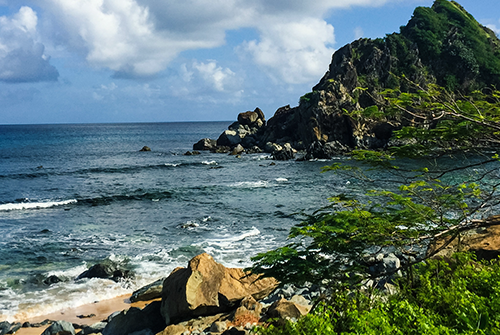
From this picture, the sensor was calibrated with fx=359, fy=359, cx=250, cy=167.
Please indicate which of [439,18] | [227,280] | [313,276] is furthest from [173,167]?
[439,18]

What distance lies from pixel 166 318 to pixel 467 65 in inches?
3087

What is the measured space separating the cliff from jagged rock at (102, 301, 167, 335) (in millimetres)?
48330

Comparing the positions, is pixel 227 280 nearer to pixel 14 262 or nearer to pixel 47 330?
pixel 47 330

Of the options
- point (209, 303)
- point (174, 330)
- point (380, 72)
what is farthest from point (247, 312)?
point (380, 72)

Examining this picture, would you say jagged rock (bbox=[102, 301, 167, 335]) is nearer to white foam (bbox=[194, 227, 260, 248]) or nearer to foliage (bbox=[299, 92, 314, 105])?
white foam (bbox=[194, 227, 260, 248])

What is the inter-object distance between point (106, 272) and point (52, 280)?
2.17 metres

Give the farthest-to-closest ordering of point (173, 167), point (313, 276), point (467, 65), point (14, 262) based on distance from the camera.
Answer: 1. point (467, 65)
2. point (173, 167)
3. point (14, 262)
4. point (313, 276)

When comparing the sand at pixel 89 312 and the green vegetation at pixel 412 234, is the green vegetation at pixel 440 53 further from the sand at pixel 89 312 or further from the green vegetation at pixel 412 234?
the green vegetation at pixel 412 234

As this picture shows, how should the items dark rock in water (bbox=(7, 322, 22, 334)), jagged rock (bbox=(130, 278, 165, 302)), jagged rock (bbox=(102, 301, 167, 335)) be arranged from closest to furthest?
jagged rock (bbox=(102, 301, 167, 335)) < dark rock in water (bbox=(7, 322, 22, 334)) < jagged rock (bbox=(130, 278, 165, 302))

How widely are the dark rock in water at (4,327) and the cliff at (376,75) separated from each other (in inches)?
1938

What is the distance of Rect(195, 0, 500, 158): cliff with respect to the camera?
199 ft

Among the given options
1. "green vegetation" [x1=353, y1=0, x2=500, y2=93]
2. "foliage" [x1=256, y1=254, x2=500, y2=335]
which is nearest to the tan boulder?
"foliage" [x1=256, y1=254, x2=500, y2=335]

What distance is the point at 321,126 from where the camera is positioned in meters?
61.8

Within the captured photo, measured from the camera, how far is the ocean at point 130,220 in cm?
1530
